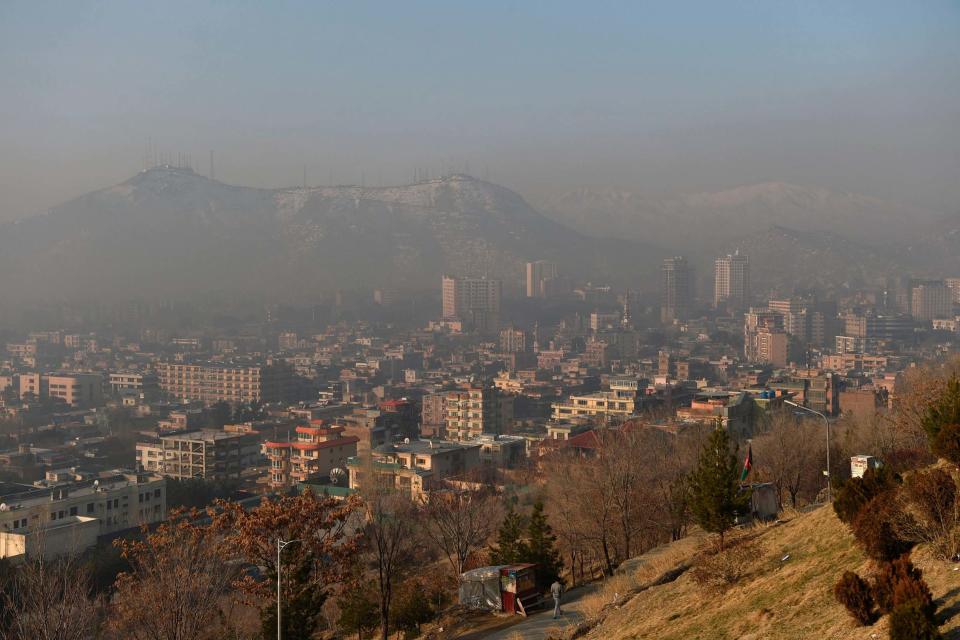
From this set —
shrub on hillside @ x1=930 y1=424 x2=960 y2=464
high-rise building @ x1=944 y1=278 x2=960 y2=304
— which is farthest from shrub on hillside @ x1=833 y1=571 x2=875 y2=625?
high-rise building @ x1=944 y1=278 x2=960 y2=304

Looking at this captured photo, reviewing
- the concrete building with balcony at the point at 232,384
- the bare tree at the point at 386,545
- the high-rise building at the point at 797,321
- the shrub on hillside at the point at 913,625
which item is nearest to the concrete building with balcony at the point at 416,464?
the bare tree at the point at 386,545

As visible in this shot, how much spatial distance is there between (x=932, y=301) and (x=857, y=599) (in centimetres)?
10388

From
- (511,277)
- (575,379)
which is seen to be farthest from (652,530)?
(511,277)

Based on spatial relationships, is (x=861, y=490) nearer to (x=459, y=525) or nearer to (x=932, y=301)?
(x=459, y=525)

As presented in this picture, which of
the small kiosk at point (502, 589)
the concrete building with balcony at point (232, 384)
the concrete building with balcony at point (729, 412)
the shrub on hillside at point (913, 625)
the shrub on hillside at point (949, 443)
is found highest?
the shrub on hillside at point (949, 443)

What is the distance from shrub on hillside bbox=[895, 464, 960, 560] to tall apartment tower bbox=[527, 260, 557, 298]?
438 ft

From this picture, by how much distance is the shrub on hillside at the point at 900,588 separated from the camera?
486cm

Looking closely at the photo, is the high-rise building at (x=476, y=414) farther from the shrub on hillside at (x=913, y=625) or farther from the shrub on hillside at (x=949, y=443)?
the shrub on hillside at (x=913, y=625)

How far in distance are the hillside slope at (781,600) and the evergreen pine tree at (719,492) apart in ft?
1.20

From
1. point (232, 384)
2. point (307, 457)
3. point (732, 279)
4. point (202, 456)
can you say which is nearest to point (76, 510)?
point (307, 457)

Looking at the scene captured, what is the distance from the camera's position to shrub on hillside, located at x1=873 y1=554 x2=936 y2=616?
486 cm

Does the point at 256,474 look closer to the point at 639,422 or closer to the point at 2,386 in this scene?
the point at 639,422

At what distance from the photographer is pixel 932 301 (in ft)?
327

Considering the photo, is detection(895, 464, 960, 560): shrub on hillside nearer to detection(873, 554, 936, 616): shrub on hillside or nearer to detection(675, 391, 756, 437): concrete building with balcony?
detection(873, 554, 936, 616): shrub on hillside
